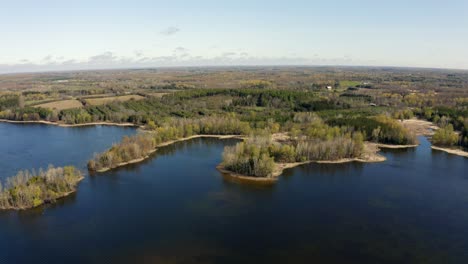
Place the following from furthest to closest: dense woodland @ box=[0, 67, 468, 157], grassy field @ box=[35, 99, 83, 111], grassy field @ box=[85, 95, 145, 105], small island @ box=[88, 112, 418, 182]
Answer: grassy field @ box=[85, 95, 145, 105], grassy field @ box=[35, 99, 83, 111], dense woodland @ box=[0, 67, 468, 157], small island @ box=[88, 112, 418, 182]

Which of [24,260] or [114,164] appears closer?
[24,260]

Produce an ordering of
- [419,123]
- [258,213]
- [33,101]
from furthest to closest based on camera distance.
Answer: [33,101] → [419,123] → [258,213]

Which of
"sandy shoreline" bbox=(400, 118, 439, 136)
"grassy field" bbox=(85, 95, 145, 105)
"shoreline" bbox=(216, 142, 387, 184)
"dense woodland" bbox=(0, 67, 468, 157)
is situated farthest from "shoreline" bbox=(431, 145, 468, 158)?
"grassy field" bbox=(85, 95, 145, 105)

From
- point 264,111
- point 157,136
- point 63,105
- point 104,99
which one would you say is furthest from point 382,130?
point 63,105

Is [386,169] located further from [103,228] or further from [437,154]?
[103,228]

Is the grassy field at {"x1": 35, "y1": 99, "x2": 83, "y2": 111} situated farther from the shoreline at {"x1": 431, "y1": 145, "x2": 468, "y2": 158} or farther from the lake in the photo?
the shoreline at {"x1": 431, "y1": 145, "x2": 468, "y2": 158}

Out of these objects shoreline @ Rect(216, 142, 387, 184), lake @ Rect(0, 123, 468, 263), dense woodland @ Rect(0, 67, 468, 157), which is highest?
dense woodland @ Rect(0, 67, 468, 157)

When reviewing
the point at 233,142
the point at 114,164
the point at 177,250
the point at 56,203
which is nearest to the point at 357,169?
the point at 233,142
